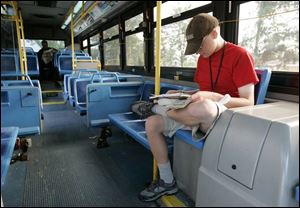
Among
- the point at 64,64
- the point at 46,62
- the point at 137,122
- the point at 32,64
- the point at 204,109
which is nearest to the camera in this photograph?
the point at 204,109

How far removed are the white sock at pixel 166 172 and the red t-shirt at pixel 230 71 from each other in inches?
26.1

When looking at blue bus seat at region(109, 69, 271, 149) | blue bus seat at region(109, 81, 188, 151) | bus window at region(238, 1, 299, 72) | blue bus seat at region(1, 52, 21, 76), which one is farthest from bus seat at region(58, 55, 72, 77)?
bus window at region(238, 1, 299, 72)

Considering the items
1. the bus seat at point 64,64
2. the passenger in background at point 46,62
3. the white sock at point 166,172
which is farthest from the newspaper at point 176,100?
the passenger in background at point 46,62

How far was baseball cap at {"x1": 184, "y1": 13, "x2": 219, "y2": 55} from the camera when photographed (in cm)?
151

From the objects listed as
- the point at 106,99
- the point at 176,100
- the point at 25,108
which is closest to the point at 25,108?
the point at 25,108

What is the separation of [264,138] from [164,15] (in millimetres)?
2811

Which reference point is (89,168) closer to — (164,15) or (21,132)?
(21,132)

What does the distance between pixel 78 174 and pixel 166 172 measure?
2.99ft

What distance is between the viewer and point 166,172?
5.75 feet

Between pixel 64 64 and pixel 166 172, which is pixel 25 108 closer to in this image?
pixel 166 172

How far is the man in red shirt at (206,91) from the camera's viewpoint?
1.43 metres

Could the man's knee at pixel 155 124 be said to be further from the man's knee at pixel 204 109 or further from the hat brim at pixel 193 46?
the hat brim at pixel 193 46

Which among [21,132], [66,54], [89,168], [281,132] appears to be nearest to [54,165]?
[89,168]

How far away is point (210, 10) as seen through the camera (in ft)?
8.61
